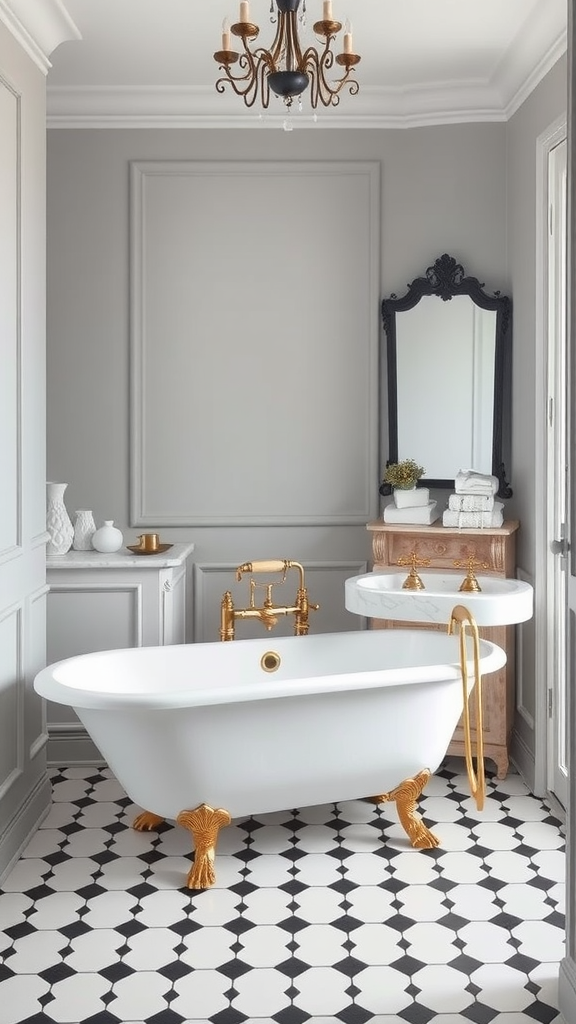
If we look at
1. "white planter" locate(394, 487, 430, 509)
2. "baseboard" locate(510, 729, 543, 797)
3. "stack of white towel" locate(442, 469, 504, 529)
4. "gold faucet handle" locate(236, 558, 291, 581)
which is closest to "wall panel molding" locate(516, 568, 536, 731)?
"baseboard" locate(510, 729, 543, 797)

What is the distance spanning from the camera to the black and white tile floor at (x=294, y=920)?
7.72 ft

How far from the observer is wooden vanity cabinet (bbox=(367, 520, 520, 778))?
3.86 meters

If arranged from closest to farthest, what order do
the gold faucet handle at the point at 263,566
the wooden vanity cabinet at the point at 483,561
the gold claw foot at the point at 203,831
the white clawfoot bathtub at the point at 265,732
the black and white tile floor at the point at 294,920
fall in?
the black and white tile floor at the point at 294,920, the white clawfoot bathtub at the point at 265,732, the gold claw foot at the point at 203,831, the gold faucet handle at the point at 263,566, the wooden vanity cabinet at the point at 483,561

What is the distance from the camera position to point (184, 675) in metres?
3.62

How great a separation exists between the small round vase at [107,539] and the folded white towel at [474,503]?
1.40 meters

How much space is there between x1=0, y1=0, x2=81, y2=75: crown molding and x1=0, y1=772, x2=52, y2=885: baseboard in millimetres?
2492

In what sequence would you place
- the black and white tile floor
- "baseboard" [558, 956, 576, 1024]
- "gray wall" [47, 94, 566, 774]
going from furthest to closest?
"gray wall" [47, 94, 566, 774] < the black and white tile floor < "baseboard" [558, 956, 576, 1024]

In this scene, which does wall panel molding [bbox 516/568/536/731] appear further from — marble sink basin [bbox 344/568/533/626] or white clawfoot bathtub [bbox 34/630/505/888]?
white clawfoot bathtub [bbox 34/630/505/888]

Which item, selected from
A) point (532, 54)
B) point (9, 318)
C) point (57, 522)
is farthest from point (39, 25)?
point (57, 522)

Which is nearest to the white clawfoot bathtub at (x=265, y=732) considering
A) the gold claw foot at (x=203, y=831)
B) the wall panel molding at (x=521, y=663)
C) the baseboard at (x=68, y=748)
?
the gold claw foot at (x=203, y=831)

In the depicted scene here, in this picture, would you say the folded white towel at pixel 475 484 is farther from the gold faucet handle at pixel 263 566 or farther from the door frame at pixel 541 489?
the gold faucet handle at pixel 263 566

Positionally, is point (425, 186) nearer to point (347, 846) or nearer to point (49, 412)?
point (49, 412)

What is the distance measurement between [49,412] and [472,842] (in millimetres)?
2483

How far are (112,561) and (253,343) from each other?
3.83 ft
